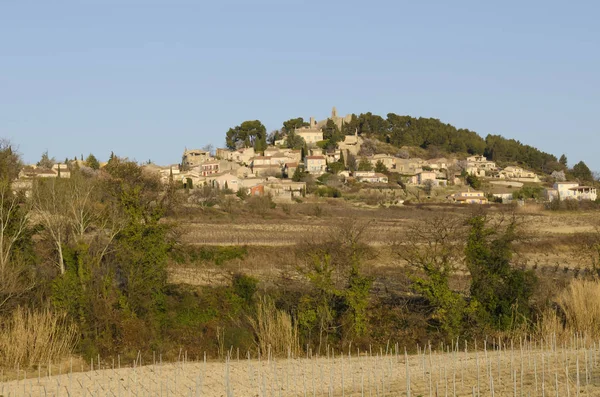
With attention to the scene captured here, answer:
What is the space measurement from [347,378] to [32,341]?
7.69m

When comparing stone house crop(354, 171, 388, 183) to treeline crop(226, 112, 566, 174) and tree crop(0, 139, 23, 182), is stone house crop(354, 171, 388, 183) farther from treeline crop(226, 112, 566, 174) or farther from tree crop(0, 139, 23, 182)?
tree crop(0, 139, 23, 182)

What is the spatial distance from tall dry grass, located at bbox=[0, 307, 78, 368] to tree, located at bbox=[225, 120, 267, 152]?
78.3 m

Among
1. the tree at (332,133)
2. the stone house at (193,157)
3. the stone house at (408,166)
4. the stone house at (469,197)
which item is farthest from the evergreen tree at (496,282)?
the tree at (332,133)

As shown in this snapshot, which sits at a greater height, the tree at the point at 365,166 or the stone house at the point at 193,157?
the stone house at the point at 193,157

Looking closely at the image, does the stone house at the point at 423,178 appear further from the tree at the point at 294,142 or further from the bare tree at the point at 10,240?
the bare tree at the point at 10,240

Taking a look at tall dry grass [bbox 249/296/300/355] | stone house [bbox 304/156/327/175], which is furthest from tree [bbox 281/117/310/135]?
tall dry grass [bbox 249/296/300/355]

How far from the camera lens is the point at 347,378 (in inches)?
605

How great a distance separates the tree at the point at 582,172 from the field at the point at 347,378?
78003 millimetres

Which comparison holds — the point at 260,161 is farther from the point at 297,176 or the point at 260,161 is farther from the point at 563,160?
the point at 563,160

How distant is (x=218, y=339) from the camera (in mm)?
19859

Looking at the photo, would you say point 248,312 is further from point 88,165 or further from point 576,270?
point 88,165

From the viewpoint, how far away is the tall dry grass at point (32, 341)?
1770cm

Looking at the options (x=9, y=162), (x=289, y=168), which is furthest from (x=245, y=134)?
(x=9, y=162)

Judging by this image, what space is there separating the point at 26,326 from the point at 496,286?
1258cm
